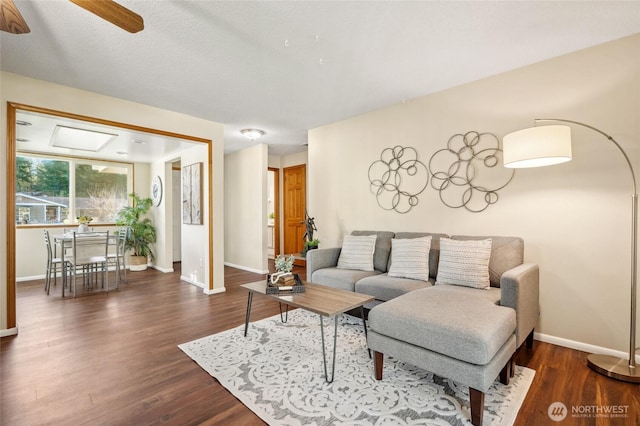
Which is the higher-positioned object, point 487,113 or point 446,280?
point 487,113

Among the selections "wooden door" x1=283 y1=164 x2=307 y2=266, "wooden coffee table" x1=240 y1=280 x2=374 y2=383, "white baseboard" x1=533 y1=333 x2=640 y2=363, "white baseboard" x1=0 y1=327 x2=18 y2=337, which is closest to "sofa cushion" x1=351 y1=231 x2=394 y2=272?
"wooden coffee table" x1=240 y1=280 x2=374 y2=383

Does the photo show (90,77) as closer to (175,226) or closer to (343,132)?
(343,132)

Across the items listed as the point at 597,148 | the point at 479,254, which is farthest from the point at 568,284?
the point at 597,148

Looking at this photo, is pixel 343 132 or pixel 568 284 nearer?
pixel 568 284

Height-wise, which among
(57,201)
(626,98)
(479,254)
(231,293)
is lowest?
(231,293)

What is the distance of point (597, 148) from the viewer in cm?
234

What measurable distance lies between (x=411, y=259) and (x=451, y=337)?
134 cm

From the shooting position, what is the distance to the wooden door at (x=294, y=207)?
6.30 m

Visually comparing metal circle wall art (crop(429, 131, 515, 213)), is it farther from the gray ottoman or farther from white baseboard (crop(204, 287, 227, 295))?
white baseboard (crop(204, 287, 227, 295))

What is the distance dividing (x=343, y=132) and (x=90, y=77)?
294cm

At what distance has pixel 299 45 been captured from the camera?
228cm

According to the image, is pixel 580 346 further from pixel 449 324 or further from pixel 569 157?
pixel 449 324

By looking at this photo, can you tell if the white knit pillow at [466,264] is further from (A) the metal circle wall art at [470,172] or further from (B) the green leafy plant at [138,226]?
(B) the green leafy plant at [138,226]

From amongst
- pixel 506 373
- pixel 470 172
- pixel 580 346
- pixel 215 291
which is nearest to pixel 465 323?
pixel 506 373
